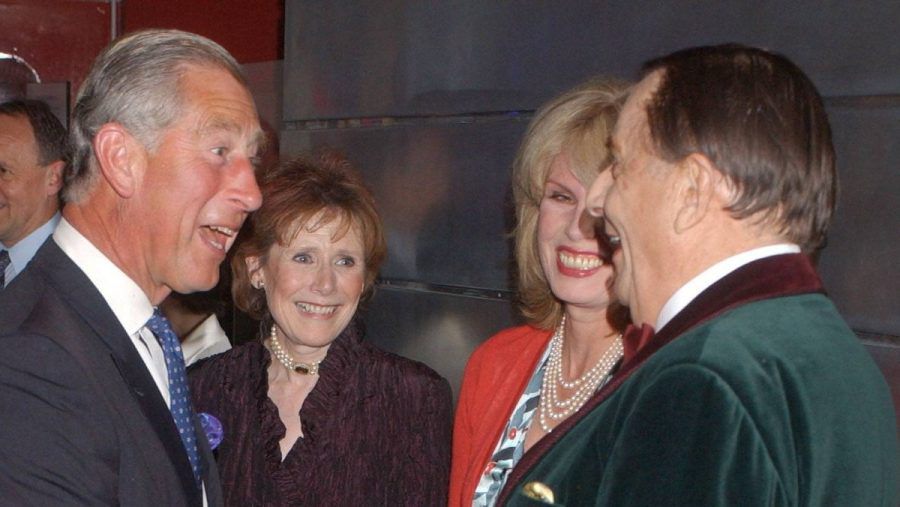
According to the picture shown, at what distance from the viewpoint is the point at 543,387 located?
2.45 meters

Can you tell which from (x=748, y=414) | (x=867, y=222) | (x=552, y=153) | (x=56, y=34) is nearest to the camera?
(x=748, y=414)

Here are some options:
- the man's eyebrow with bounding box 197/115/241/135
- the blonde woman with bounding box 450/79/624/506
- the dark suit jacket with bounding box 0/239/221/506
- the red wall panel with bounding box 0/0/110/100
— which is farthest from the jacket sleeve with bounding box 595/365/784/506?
the red wall panel with bounding box 0/0/110/100

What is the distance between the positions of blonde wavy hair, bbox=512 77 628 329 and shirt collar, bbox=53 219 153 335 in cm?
109

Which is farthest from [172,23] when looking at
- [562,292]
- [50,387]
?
[50,387]

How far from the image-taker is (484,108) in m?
3.30

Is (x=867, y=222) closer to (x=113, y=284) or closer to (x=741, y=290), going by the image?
(x=741, y=290)

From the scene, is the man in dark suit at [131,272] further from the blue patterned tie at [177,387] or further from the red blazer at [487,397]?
the red blazer at [487,397]

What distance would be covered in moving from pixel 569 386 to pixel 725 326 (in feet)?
3.87

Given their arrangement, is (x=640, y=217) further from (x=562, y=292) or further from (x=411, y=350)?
(x=411, y=350)

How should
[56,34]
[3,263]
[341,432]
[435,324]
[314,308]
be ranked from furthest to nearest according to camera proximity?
1. [56,34]
2. [3,263]
3. [435,324]
4. [314,308]
5. [341,432]

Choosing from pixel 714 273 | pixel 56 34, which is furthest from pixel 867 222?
pixel 56 34

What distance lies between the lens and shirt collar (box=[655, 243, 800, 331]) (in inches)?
51.5

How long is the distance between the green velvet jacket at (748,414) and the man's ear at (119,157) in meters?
0.90

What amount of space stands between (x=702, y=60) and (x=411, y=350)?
8.02ft
